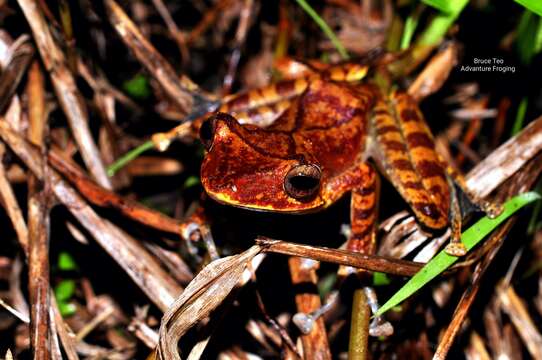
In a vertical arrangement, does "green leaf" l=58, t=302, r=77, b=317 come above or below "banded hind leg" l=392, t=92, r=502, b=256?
below

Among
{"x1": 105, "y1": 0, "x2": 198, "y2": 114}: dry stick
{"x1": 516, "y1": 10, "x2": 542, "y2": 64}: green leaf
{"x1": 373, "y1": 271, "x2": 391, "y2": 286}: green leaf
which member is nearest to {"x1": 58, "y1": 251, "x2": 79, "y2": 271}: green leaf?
{"x1": 105, "y1": 0, "x2": 198, "y2": 114}: dry stick

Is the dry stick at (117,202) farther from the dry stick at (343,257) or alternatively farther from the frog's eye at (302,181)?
the dry stick at (343,257)

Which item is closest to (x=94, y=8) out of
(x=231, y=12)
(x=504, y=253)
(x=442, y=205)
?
(x=231, y=12)

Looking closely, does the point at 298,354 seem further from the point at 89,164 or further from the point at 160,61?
the point at 160,61

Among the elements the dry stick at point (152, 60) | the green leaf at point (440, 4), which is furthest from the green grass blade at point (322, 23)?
the dry stick at point (152, 60)

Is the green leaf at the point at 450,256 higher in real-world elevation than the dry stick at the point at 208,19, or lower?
lower

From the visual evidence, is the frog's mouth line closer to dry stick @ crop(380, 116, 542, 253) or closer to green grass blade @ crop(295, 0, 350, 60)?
dry stick @ crop(380, 116, 542, 253)
